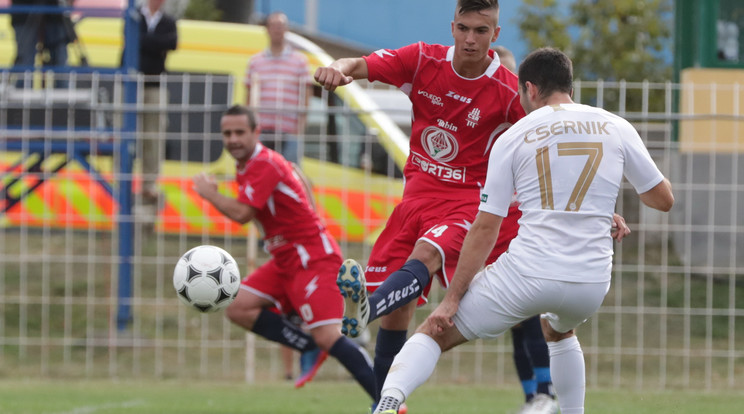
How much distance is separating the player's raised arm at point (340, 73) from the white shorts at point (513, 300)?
1094 millimetres

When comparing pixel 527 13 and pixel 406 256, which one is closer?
pixel 406 256

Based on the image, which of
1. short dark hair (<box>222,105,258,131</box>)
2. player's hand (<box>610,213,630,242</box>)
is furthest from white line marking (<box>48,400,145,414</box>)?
player's hand (<box>610,213,630,242</box>)

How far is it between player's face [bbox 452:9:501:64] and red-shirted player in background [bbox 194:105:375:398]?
215 cm

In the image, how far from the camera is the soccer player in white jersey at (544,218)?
4.64m

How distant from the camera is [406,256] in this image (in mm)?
5773

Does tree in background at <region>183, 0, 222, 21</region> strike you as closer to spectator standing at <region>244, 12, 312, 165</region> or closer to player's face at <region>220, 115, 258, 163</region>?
spectator standing at <region>244, 12, 312, 165</region>

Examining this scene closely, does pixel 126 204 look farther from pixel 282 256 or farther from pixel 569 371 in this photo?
pixel 569 371

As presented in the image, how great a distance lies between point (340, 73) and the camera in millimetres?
5066

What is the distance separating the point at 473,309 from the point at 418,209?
1102mm

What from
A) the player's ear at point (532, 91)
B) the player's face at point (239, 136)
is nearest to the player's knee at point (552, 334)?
the player's ear at point (532, 91)

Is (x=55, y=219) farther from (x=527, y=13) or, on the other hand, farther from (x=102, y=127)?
(x=527, y=13)

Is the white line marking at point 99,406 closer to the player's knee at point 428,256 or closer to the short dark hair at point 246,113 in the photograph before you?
the short dark hair at point 246,113

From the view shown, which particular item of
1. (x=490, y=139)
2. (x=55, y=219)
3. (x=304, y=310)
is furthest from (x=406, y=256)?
(x=55, y=219)

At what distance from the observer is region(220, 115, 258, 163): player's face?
737 centimetres
